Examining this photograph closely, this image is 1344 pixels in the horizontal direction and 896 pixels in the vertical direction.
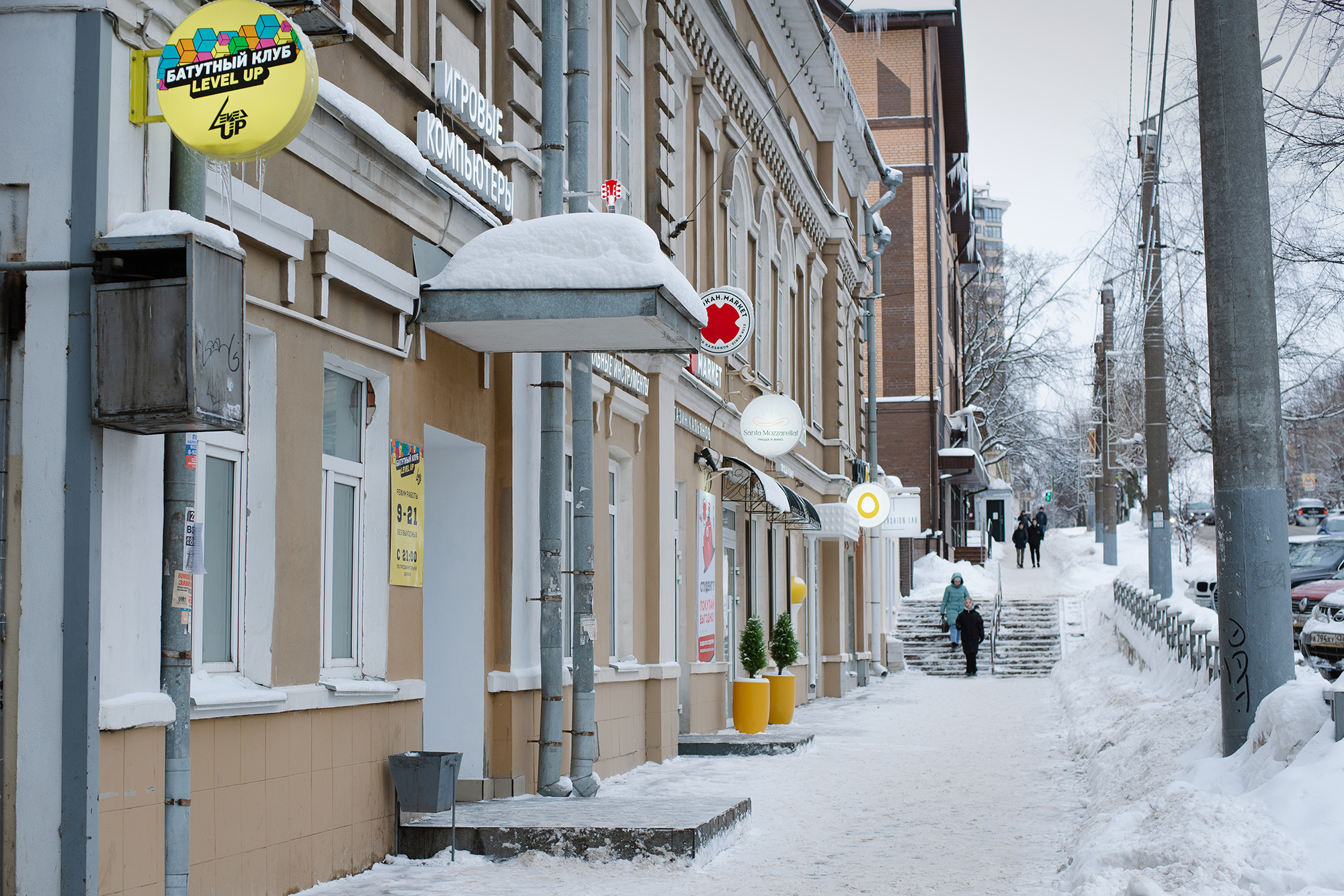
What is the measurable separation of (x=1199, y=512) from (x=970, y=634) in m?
54.8

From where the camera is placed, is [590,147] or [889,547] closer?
[590,147]

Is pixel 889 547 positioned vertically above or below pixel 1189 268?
below

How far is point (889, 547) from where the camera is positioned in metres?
36.8

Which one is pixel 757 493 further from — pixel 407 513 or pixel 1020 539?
pixel 1020 539

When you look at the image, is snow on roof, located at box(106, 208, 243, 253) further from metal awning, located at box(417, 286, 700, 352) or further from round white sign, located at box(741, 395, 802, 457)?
round white sign, located at box(741, 395, 802, 457)

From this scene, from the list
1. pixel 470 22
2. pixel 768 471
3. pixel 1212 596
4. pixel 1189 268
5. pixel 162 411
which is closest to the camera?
pixel 162 411

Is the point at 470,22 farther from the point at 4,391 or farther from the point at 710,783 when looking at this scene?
the point at 710,783

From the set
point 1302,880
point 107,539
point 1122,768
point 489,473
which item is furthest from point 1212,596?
point 107,539

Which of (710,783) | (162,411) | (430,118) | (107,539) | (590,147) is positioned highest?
(590,147)

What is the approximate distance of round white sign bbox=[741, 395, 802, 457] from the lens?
17.8 meters

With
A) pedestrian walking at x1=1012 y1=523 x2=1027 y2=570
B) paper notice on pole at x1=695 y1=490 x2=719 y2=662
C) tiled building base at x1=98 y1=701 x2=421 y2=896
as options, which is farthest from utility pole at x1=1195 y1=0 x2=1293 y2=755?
pedestrian walking at x1=1012 y1=523 x2=1027 y2=570

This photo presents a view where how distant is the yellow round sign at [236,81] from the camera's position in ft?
18.7

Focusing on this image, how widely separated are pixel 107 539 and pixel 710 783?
25.0 ft

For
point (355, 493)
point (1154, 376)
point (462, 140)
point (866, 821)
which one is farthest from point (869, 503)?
point (355, 493)
